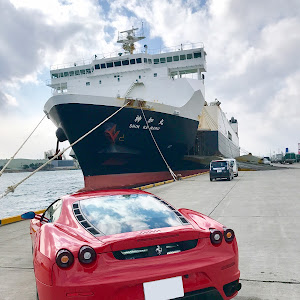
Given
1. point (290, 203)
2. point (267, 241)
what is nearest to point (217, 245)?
point (267, 241)

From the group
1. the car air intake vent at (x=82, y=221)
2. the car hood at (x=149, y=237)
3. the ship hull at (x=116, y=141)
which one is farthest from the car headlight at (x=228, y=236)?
the ship hull at (x=116, y=141)

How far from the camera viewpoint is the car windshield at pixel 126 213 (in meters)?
3.04

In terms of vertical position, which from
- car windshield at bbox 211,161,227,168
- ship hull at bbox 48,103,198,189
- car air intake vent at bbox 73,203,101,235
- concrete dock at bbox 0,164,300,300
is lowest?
concrete dock at bbox 0,164,300,300

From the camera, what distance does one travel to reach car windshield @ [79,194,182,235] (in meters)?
3.04

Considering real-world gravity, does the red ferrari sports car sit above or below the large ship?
below

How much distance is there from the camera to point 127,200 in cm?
369

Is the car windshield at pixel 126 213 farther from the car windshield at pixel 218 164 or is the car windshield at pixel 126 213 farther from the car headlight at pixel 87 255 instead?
the car windshield at pixel 218 164

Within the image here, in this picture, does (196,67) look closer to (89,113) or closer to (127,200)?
(89,113)

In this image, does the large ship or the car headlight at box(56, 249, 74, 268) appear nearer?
the car headlight at box(56, 249, 74, 268)

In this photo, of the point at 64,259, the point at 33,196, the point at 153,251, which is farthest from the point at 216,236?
the point at 33,196

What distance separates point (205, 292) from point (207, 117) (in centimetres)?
3605

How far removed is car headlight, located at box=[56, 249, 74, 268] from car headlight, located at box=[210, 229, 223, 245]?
1.29 metres

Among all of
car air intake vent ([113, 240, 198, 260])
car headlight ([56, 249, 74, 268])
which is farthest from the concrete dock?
car headlight ([56, 249, 74, 268])

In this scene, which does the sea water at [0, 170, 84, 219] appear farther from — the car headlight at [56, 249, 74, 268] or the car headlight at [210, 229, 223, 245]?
the car headlight at [210, 229, 223, 245]
